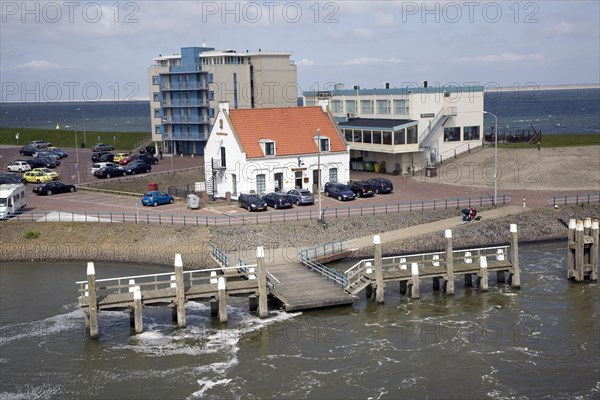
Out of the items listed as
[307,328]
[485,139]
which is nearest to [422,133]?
[485,139]

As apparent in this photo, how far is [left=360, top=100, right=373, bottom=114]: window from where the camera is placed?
83.3m

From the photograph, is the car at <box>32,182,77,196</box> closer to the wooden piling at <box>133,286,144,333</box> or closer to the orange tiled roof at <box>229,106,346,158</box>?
the orange tiled roof at <box>229,106,346,158</box>

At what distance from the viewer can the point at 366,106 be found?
84.0 metres

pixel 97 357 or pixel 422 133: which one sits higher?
pixel 422 133

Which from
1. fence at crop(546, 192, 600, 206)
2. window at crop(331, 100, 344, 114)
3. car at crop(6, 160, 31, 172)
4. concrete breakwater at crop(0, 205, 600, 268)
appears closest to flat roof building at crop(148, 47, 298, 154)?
window at crop(331, 100, 344, 114)

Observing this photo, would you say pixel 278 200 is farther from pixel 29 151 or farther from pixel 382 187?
pixel 29 151

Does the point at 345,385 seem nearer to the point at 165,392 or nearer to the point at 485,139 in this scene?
the point at 165,392

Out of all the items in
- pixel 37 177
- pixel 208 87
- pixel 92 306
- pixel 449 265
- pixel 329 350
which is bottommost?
pixel 329 350

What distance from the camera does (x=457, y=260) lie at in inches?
1939

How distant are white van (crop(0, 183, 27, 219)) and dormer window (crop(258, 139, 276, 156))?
18.7 m

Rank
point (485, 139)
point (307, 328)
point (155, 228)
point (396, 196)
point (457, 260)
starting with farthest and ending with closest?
point (485, 139) → point (396, 196) → point (155, 228) → point (457, 260) → point (307, 328)

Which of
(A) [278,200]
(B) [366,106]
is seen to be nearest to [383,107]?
(B) [366,106]

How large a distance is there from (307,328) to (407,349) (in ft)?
17.3

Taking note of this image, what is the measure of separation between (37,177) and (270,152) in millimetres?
25237
